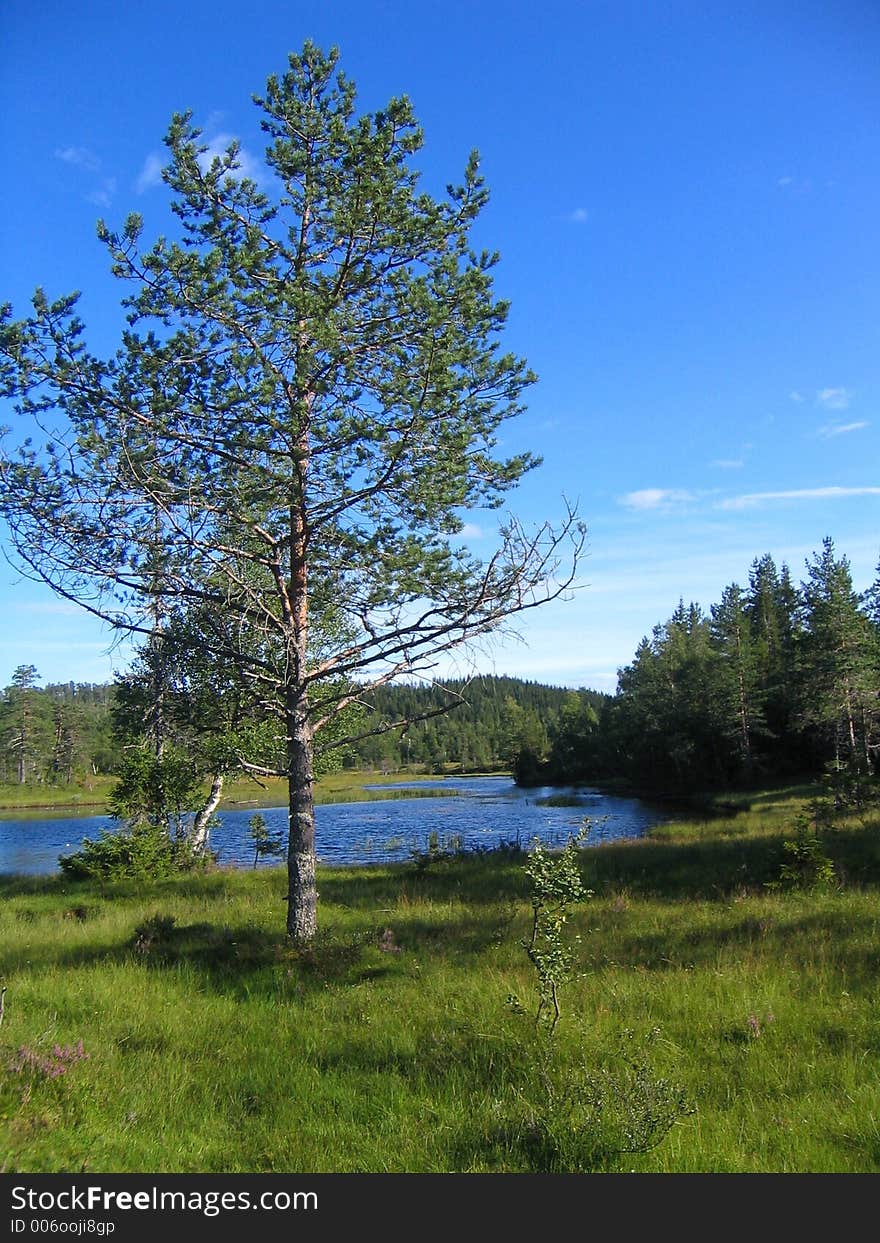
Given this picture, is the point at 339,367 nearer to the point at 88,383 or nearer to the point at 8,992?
the point at 88,383

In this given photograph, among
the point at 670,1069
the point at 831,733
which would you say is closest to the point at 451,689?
the point at 670,1069

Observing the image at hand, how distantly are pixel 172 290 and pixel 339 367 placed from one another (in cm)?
231

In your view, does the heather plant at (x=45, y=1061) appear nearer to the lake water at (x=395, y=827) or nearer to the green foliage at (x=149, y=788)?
the green foliage at (x=149, y=788)

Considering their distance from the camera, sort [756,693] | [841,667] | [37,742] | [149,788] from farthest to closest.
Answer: [37,742]
[756,693]
[841,667]
[149,788]

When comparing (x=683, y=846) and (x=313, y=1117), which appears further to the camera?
(x=683, y=846)

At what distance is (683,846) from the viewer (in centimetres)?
1838

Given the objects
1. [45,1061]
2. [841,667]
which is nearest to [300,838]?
[45,1061]

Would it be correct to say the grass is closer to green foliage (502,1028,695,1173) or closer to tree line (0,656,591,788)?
green foliage (502,1028,695,1173)

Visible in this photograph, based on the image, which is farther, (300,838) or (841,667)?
(841,667)

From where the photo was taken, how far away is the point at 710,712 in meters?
63.6

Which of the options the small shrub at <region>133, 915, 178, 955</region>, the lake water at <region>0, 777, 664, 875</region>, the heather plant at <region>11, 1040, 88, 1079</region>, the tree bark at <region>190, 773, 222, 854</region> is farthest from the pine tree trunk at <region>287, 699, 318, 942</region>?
the tree bark at <region>190, 773, 222, 854</region>

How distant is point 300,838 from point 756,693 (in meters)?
57.5

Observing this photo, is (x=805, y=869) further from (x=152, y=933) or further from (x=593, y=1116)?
(x=152, y=933)

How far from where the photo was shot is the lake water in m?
31.6
